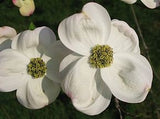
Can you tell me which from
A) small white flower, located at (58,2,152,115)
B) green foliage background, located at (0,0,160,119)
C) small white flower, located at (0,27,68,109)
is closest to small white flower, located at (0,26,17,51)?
small white flower, located at (0,27,68,109)

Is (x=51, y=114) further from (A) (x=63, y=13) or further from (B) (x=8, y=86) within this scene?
(B) (x=8, y=86)

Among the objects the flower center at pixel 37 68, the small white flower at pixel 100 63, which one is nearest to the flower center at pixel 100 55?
the small white flower at pixel 100 63

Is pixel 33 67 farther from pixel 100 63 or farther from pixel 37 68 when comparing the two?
pixel 100 63

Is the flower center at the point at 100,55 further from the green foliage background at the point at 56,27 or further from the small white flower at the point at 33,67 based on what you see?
the green foliage background at the point at 56,27

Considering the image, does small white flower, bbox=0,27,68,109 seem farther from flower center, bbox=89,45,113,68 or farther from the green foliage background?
the green foliage background

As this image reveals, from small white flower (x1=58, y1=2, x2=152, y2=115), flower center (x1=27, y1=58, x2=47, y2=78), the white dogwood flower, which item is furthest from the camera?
the white dogwood flower

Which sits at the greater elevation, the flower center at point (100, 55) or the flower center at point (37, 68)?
the flower center at point (100, 55)

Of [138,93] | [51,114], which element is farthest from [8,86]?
[51,114]

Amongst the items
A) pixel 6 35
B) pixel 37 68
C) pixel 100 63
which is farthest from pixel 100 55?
pixel 6 35
